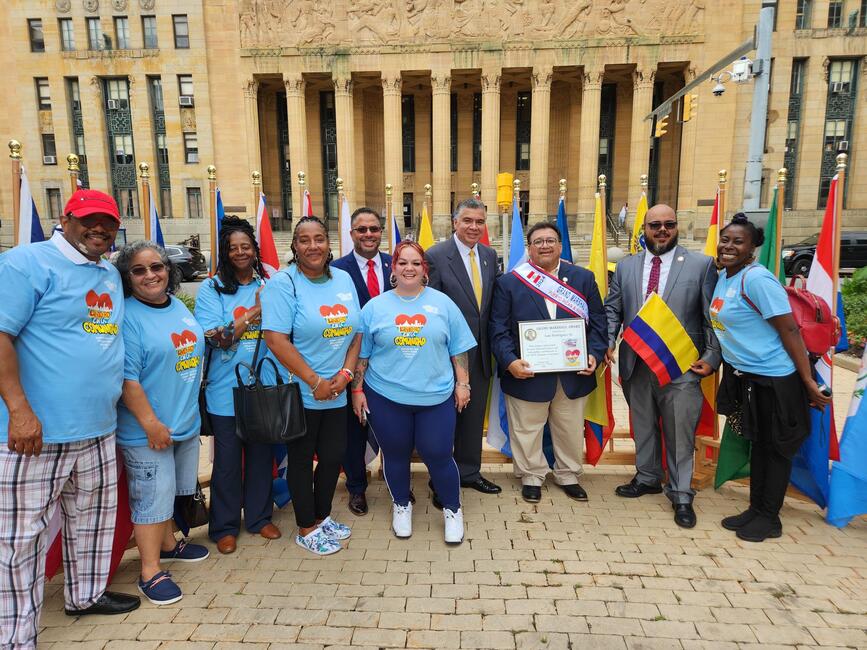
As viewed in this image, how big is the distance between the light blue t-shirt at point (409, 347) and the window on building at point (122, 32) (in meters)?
38.3

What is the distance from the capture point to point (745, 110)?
29.7 m

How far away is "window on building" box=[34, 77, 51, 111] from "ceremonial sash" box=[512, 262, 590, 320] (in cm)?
4089

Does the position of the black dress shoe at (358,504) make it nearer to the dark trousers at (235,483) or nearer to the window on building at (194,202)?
the dark trousers at (235,483)

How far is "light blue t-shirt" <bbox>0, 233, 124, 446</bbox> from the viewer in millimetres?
2553

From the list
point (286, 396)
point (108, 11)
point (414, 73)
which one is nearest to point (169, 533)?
point (286, 396)

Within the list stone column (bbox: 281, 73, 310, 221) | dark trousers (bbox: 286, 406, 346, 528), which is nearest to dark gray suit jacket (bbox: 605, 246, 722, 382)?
dark trousers (bbox: 286, 406, 346, 528)

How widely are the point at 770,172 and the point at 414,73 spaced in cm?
2196

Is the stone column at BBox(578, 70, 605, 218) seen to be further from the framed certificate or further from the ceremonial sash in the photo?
the framed certificate

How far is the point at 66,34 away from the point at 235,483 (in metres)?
41.2

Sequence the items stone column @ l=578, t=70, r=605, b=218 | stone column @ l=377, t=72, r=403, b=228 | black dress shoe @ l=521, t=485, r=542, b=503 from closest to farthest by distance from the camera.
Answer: black dress shoe @ l=521, t=485, r=542, b=503
stone column @ l=578, t=70, r=605, b=218
stone column @ l=377, t=72, r=403, b=228

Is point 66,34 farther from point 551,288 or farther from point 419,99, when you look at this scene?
point 551,288

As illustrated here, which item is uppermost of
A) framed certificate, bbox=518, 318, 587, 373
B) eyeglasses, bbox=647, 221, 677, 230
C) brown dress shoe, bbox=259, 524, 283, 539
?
eyeglasses, bbox=647, 221, 677, 230

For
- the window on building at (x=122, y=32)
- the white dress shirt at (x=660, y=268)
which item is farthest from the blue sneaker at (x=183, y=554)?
the window on building at (x=122, y=32)

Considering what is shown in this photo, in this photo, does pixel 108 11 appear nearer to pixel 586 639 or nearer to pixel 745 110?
pixel 745 110
